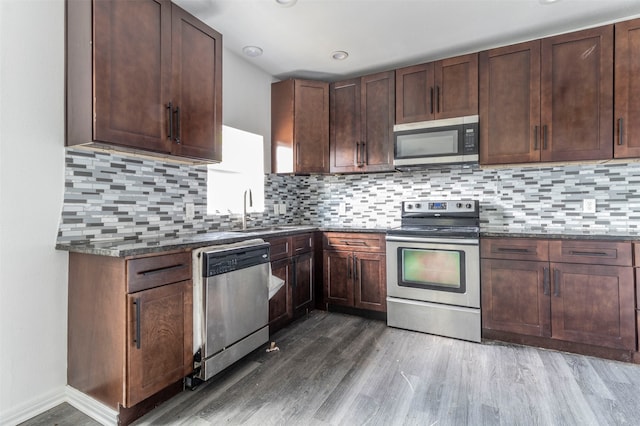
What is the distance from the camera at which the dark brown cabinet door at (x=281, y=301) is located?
2.77 metres

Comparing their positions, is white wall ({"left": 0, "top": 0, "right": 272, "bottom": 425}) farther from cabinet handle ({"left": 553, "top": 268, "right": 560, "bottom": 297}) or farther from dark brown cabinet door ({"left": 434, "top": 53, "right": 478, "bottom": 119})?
cabinet handle ({"left": 553, "top": 268, "right": 560, "bottom": 297})

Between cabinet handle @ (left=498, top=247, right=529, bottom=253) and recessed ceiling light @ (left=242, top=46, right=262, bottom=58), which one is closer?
cabinet handle @ (left=498, top=247, right=529, bottom=253)

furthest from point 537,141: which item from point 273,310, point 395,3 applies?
point 273,310

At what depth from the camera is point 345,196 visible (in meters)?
3.95

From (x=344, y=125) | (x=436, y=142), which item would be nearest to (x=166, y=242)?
(x=344, y=125)

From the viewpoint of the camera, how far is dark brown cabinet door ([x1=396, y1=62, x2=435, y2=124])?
10.2 ft

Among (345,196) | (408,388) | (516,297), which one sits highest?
(345,196)

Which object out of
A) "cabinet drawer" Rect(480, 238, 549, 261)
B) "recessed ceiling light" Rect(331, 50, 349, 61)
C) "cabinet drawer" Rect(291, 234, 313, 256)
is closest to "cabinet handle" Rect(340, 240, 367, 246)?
"cabinet drawer" Rect(291, 234, 313, 256)

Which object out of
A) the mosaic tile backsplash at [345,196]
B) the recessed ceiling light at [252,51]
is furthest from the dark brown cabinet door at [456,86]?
the recessed ceiling light at [252,51]

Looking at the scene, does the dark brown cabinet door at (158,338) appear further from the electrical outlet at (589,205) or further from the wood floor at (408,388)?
the electrical outlet at (589,205)

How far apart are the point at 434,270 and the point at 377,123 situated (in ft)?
5.28

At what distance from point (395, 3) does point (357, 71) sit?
120 cm

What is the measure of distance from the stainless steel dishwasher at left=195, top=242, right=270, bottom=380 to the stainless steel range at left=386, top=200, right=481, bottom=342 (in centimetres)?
125

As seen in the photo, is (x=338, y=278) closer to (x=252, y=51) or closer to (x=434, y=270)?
(x=434, y=270)
